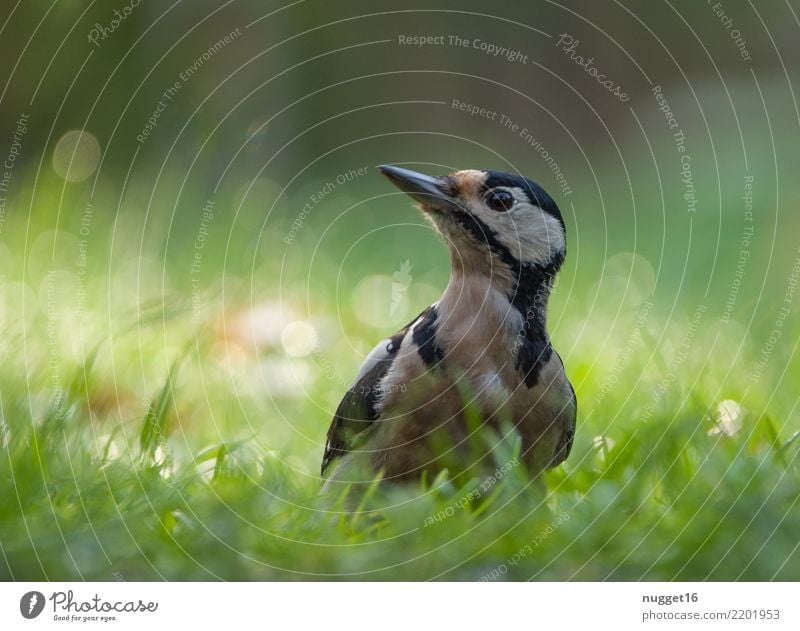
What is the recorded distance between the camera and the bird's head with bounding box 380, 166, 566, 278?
8.63ft

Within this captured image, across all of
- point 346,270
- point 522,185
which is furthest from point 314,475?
point 346,270

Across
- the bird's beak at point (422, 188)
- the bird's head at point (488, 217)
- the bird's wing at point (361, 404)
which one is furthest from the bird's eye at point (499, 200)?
the bird's wing at point (361, 404)

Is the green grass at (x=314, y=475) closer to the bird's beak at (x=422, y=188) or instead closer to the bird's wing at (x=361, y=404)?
the bird's wing at (x=361, y=404)

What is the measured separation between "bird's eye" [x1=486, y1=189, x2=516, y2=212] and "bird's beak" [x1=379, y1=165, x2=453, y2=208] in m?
0.11

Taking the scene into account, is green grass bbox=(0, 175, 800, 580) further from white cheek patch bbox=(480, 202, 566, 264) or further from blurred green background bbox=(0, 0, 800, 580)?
white cheek patch bbox=(480, 202, 566, 264)

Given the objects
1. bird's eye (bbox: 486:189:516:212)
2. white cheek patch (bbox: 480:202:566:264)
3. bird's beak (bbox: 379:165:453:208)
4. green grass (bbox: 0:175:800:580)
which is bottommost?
green grass (bbox: 0:175:800:580)

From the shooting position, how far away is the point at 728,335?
3.63m

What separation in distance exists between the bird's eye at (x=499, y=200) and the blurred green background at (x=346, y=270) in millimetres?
690

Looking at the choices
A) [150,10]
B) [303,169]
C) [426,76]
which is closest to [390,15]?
[426,76]
